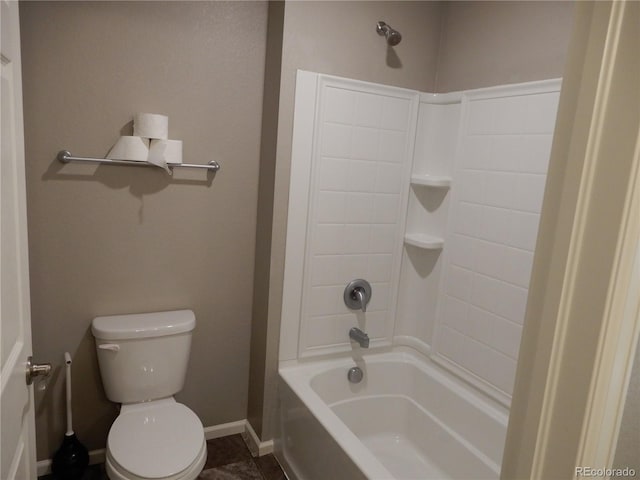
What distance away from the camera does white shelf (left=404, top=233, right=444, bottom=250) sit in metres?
2.38

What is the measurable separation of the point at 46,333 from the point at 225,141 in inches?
46.6

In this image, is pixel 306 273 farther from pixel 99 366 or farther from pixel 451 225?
pixel 99 366

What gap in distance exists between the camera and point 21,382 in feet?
3.56

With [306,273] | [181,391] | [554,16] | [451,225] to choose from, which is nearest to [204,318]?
[181,391]

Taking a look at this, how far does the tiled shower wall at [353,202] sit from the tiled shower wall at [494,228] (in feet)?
1.03

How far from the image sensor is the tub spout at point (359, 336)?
2365 mm

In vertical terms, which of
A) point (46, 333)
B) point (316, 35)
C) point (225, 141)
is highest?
point (316, 35)

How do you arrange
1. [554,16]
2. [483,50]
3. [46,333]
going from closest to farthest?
[554,16] → [46,333] → [483,50]

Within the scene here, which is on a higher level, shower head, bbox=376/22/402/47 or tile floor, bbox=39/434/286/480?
shower head, bbox=376/22/402/47

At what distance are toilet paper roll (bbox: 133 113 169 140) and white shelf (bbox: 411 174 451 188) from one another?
1302mm

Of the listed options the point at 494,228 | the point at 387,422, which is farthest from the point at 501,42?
the point at 387,422

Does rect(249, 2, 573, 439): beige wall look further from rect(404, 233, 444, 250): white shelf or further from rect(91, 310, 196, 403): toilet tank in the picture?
rect(404, 233, 444, 250): white shelf

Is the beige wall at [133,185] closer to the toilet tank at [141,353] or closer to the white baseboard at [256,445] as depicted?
the toilet tank at [141,353]

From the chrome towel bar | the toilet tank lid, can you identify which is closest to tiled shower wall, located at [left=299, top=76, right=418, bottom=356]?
the chrome towel bar
